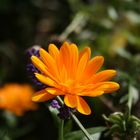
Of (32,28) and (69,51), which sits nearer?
(69,51)

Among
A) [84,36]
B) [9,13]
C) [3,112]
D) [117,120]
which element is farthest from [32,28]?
[117,120]

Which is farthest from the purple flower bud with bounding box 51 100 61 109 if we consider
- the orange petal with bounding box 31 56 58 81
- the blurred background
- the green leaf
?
the blurred background

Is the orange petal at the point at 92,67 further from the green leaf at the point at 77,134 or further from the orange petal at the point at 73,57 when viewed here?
the green leaf at the point at 77,134

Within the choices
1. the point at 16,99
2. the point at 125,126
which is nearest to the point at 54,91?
the point at 125,126

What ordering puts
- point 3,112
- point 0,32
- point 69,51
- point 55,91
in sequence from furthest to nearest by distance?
point 0,32 → point 3,112 → point 69,51 → point 55,91

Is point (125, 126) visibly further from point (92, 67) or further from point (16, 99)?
point (16, 99)

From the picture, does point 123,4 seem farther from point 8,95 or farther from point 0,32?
point 0,32
